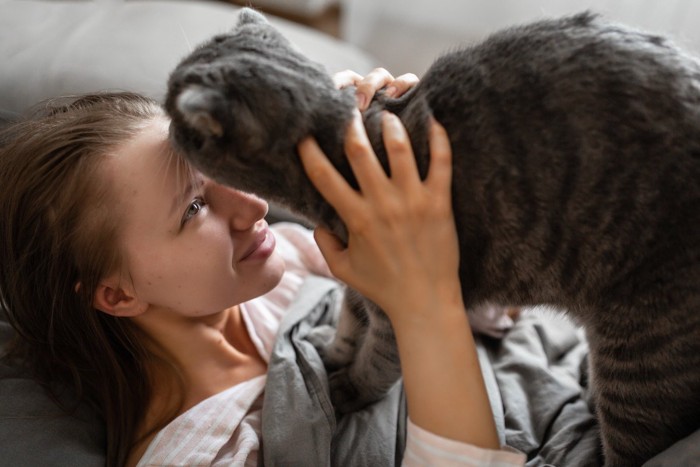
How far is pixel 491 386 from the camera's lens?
44.3 inches

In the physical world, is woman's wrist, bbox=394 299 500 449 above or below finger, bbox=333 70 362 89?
below

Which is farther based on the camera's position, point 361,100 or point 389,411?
point 389,411

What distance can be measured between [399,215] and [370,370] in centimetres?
34

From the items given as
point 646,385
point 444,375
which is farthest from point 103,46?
point 646,385

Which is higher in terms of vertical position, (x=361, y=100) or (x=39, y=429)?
(x=361, y=100)

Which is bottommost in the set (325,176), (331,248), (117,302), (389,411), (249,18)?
(389,411)

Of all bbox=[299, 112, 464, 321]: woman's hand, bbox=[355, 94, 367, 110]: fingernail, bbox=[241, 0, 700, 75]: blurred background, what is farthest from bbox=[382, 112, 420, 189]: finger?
bbox=[241, 0, 700, 75]: blurred background

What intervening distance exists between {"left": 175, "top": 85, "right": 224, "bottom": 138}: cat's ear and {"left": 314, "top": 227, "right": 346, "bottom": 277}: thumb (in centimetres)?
22

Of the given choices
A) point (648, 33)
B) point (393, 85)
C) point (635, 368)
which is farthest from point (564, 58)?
point (635, 368)

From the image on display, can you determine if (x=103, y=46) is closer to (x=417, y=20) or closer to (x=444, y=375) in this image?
(x=417, y=20)

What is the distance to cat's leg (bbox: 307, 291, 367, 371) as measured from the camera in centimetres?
112

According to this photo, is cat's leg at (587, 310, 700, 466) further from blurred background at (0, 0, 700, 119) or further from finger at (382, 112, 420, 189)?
blurred background at (0, 0, 700, 119)

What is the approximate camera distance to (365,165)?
82 centimetres

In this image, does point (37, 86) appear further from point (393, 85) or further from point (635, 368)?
point (635, 368)
